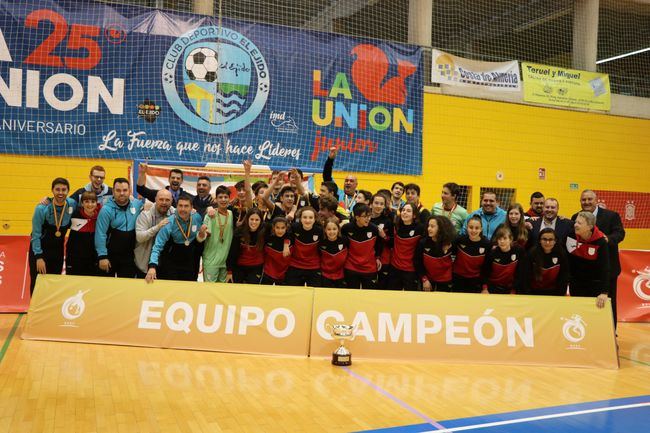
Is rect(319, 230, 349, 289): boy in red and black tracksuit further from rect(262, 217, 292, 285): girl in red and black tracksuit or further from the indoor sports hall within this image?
rect(262, 217, 292, 285): girl in red and black tracksuit

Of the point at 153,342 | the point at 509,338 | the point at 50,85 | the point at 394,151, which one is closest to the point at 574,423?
the point at 509,338

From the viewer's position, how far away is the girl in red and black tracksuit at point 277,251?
6383 mm

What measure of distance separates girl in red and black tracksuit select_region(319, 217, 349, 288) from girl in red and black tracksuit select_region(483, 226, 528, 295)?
170 cm

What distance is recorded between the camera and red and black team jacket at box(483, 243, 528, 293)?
6414mm

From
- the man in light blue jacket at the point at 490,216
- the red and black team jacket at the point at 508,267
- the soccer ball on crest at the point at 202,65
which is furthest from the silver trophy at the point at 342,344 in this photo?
the soccer ball on crest at the point at 202,65

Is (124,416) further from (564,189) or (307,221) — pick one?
(564,189)

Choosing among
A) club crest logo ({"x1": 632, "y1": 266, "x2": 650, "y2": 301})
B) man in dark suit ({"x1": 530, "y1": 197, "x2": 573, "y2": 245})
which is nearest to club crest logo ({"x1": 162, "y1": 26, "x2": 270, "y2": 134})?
man in dark suit ({"x1": 530, "y1": 197, "x2": 573, "y2": 245})

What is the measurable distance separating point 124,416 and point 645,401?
4.37 meters

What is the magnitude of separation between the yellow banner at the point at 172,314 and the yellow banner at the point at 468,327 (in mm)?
386

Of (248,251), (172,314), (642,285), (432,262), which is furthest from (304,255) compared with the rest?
(642,285)

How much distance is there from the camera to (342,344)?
19.0 ft

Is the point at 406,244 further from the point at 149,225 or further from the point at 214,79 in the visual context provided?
the point at 214,79

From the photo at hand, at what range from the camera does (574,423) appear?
4.23m

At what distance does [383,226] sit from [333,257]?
77 cm
